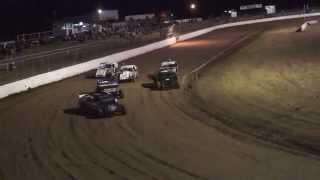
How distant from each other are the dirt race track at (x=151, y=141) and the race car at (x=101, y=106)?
0.62m

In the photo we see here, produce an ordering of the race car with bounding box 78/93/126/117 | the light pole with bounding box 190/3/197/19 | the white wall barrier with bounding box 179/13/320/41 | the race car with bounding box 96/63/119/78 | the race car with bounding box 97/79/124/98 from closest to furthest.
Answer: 1. the race car with bounding box 78/93/126/117
2. the race car with bounding box 97/79/124/98
3. the race car with bounding box 96/63/119/78
4. the white wall barrier with bounding box 179/13/320/41
5. the light pole with bounding box 190/3/197/19

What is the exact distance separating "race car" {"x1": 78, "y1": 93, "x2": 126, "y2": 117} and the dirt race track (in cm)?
62

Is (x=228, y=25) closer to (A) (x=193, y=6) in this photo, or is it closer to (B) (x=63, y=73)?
(A) (x=193, y=6)

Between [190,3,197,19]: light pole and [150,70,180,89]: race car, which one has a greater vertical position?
[190,3,197,19]: light pole

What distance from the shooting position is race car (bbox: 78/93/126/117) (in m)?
28.6

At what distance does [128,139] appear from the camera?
2375 centimetres

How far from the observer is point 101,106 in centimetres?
2858

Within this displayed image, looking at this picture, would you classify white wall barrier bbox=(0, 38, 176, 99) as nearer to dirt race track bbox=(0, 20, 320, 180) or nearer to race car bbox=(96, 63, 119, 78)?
dirt race track bbox=(0, 20, 320, 180)

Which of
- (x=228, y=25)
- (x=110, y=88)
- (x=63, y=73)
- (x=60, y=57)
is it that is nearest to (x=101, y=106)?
(x=110, y=88)

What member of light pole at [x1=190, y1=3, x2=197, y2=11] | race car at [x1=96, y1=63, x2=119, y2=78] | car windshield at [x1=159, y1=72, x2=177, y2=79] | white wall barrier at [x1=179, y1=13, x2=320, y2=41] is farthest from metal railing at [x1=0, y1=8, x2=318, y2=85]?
light pole at [x1=190, y1=3, x2=197, y2=11]

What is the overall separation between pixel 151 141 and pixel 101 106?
615cm

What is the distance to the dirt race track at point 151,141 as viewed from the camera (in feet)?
62.5

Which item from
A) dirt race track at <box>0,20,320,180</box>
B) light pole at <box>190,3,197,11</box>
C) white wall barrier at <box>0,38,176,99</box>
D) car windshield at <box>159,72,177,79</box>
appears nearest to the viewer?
dirt race track at <box>0,20,320,180</box>

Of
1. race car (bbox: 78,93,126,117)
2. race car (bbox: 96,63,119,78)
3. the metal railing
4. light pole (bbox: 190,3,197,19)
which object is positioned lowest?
race car (bbox: 78,93,126,117)
